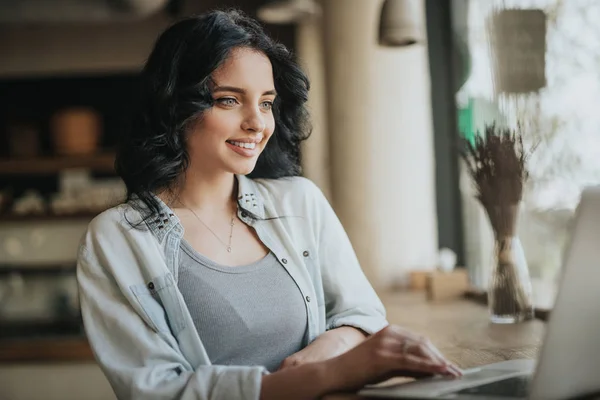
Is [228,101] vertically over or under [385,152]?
over

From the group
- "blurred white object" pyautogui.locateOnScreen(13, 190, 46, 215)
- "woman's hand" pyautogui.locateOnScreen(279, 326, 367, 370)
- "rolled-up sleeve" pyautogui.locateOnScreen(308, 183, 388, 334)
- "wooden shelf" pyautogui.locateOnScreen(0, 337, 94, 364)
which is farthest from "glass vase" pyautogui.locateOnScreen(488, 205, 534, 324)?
"blurred white object" pyautogui.locateOnScreen(13, 190, 46, 215)

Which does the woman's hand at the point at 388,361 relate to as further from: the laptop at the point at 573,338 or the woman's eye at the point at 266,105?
the woman's eye at the point at 266,105

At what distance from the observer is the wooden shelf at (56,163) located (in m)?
5.31

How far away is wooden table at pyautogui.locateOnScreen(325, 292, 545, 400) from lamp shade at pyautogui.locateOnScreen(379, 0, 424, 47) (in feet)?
3.53

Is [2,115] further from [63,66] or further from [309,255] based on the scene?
[309,255]

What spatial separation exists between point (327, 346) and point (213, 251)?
32 centimetres

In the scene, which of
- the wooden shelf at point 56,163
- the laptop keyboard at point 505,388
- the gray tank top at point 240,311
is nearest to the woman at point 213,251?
the gray tank top at point 240,311

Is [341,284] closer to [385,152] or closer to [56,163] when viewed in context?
[385,152]

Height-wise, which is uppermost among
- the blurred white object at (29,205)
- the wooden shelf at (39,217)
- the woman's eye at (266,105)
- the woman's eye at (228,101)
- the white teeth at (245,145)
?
the woman's eye at (228,101)

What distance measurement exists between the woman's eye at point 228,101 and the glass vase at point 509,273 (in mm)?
1013

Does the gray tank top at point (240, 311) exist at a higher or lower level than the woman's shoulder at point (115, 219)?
lower

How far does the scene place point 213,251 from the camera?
166cm

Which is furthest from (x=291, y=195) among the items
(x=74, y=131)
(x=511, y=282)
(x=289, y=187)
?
(x=74, y=131)

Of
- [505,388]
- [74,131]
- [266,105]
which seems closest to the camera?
[505,388]
